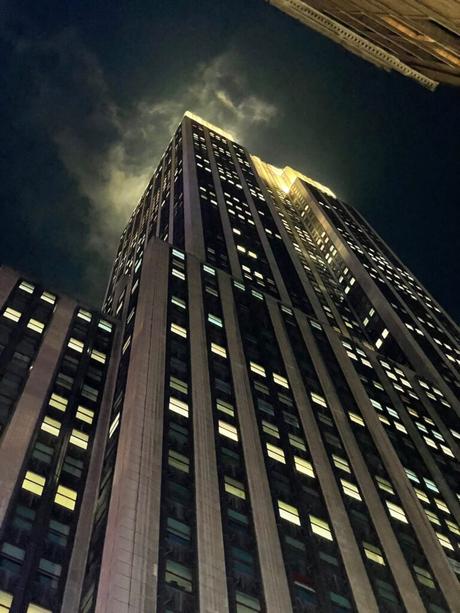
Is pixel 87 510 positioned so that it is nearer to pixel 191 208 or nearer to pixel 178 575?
pixel 178 575

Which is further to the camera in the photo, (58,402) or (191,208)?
(191,208)

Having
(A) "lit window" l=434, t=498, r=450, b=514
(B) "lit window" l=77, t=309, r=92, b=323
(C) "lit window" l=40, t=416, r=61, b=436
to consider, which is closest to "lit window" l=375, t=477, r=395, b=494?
(A) "lit window" l=434, t=498, r=450, b=514

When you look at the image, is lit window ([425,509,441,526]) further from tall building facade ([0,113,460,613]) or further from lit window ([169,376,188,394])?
lit window ([169,376,188,394])

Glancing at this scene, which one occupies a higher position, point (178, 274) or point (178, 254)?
point (178, 254)

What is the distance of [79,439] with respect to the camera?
51.8 m

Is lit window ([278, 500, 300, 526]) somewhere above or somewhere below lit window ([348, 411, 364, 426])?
below

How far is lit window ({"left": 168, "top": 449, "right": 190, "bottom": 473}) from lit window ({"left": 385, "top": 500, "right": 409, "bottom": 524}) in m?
19.3

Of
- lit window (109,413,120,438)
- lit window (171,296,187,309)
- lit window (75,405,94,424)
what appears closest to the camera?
lit window (109,413,120,438)

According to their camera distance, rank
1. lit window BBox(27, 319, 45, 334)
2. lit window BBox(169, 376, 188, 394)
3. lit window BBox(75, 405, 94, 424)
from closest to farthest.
Result: lit window BBox(75, 405, 94, 424)
lit window BBox(169, 376, 188, 394)
lit window BBox(27, 319, 45, 334)

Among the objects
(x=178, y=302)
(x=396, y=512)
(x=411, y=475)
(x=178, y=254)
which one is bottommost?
(x=396, y=512)

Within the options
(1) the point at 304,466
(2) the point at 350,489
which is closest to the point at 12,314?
(1) the point at 304,466

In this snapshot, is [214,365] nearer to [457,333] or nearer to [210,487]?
[210,487]

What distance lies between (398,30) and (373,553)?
35.4 metres

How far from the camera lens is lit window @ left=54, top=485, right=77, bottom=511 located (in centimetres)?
4453
